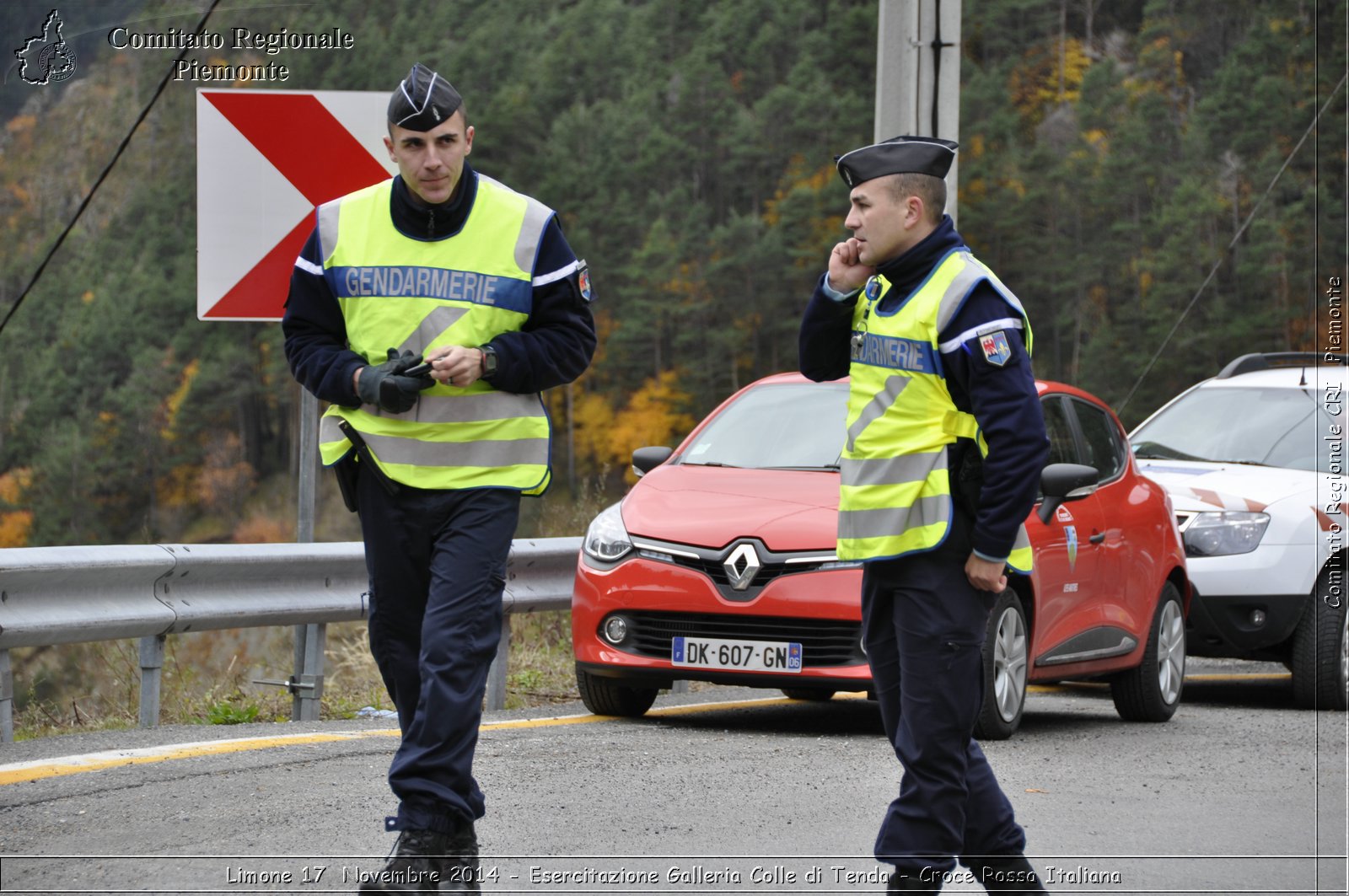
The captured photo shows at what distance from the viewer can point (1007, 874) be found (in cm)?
439

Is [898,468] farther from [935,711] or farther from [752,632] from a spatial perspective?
[752,632]

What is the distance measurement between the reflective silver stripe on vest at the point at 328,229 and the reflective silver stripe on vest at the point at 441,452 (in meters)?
0.51

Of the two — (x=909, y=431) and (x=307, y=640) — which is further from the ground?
(x=909, y=431)

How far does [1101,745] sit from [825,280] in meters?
4.52

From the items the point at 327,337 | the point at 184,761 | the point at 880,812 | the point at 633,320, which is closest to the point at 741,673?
the point at 880,812

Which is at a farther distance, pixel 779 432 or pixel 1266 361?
pixel 1266 361

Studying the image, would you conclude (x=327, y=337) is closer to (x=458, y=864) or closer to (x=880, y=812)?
(x=458, y=864)

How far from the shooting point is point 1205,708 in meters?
10.6

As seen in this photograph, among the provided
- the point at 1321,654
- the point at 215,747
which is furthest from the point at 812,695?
the point at 215,747

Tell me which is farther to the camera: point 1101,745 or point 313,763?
point 1101,745

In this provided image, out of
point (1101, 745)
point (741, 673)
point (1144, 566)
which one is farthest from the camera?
point (1144, 566)

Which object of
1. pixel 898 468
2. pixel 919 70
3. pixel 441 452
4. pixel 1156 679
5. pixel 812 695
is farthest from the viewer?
pixel 919 70

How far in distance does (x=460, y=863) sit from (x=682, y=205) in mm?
82264

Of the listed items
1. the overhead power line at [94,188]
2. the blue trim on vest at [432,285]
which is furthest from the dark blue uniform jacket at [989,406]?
the overhead power line at [94,188]
